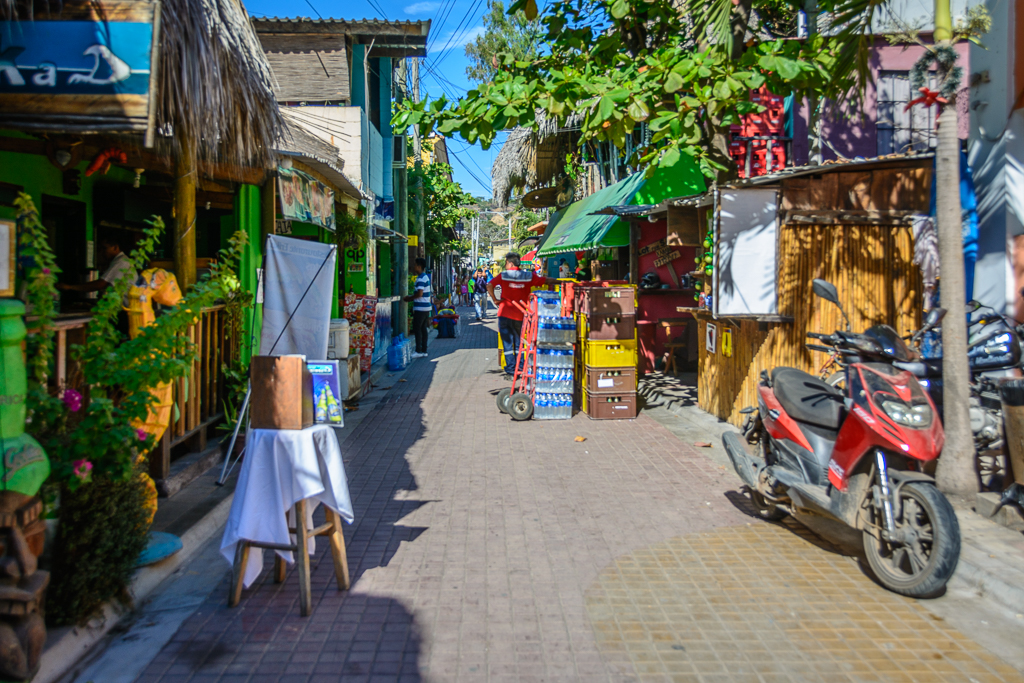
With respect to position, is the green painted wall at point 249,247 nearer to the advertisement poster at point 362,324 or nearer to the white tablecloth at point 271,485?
the white tablecloth at point 271,485

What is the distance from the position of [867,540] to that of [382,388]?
9207mm

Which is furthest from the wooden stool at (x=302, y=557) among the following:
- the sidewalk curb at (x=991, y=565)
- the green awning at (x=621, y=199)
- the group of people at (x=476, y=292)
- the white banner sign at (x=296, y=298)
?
the group of people at (x=476, y=292)

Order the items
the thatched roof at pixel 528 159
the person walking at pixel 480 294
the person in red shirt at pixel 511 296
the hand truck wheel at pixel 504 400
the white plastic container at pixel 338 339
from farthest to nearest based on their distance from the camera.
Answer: the person walking at pixel 480 294 → the thatched roof at pixel 528 159 → the person in red shirt at pixel 511 296 → the white plastic container at pixel 338 339 → the hand truck wheel at pixel 504 400

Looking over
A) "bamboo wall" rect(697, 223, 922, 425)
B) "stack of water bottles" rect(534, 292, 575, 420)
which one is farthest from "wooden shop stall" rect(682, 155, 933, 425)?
"stack of water bottles" rect(534, 292, 575, 420)

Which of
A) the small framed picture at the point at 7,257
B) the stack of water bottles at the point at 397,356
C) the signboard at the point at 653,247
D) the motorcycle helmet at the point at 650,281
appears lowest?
the stack of water bottles at the point at 397,356

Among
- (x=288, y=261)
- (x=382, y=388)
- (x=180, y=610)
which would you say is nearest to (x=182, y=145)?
(x=288, y=261)

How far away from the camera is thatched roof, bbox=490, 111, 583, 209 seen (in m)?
17.0

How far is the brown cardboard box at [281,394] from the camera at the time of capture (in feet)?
12.9

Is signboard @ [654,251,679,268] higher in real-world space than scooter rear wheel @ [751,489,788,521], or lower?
higher

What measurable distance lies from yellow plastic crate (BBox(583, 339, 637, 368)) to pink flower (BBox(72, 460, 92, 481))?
6.80 metres

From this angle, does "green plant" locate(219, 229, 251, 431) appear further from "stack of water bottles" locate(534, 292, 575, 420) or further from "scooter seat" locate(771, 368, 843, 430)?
"scooter seat" locate(771, 368, 843, 430)

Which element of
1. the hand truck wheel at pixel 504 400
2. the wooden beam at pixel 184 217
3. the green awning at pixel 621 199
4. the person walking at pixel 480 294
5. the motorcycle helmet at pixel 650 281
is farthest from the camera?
A: the person walking at pixel 480 294

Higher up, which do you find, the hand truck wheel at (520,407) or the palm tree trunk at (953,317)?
the palm tree trunk at (953,317)

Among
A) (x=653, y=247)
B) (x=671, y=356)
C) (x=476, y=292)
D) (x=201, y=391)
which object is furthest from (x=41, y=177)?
(x=476, y=292)
